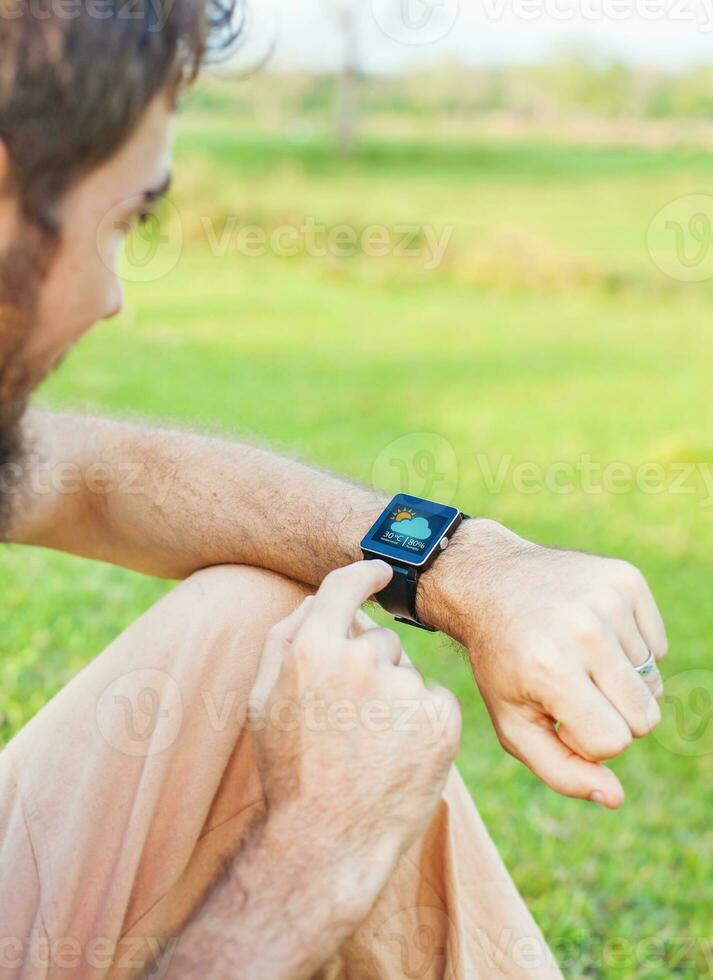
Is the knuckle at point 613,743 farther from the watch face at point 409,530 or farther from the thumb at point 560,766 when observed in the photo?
the watch face at point 409,530

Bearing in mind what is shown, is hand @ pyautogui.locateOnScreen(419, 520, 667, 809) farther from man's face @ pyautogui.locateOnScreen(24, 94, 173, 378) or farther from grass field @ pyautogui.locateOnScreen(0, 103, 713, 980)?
grass field @ pyautogui.locateOnScreen(0, 103, 713, 980)

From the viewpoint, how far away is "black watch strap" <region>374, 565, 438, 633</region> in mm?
1253

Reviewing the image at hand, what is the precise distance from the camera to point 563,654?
1.09m

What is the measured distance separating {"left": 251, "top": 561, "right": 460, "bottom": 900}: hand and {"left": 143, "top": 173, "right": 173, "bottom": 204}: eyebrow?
1.47ft

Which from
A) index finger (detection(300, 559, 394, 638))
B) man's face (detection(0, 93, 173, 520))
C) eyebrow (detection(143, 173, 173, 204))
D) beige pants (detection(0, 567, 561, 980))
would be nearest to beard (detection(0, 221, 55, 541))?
man's face (detection(0, 93, 173, 520))

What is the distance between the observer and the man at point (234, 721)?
96cm

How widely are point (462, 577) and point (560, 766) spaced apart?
232 millimetres

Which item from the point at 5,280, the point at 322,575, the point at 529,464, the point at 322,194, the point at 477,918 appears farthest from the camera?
the point at 322,194

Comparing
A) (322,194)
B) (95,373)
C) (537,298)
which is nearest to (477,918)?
(95,373)

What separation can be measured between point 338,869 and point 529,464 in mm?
4463

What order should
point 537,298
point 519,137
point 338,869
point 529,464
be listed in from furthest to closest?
point 519,137 < point 537,298 < point 529,464 < point 338,869

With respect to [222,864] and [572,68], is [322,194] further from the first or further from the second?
[222,864]

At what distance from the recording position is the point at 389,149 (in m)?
19.8

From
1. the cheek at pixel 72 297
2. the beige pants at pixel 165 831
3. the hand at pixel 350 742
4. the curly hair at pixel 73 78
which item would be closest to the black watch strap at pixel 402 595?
the beige pants at pixel 165 831
